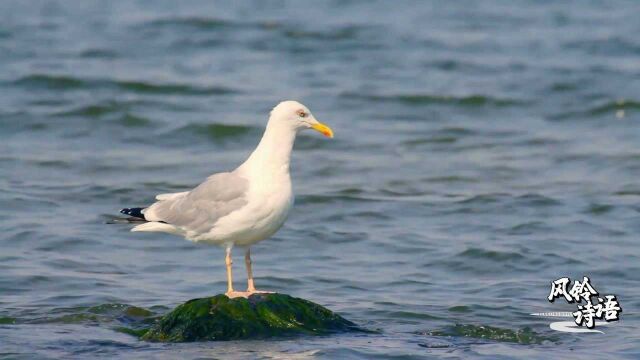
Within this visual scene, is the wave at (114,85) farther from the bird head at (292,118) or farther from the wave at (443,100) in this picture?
the bird head at (292,118)

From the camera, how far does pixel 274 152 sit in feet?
23.5

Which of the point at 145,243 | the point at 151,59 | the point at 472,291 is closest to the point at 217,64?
the point at 151,59

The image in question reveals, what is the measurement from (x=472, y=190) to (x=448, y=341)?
15.1 ft

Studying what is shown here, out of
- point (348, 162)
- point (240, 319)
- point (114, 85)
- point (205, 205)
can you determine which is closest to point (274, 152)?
point (205, 205)

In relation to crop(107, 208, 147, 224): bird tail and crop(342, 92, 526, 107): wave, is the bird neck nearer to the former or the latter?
crop(107, 208, 147, 224): bird tail

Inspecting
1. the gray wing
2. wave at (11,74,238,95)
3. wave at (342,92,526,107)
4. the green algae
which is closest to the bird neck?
the gray wing

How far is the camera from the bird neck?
712 centimetres

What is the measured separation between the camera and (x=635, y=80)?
54.9 feet

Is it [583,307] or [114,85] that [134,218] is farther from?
[114,85]

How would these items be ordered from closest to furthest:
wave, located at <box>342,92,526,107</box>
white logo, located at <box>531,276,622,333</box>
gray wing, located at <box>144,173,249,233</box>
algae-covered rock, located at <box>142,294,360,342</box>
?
gray wing, located at <box>144,173,249,233</box> < algae-covered rock, located at <box>142,294,360,342</box> < white logo, located at <box>531,276,622,333</box> < wave, located at <box>342,92,526,107</box>

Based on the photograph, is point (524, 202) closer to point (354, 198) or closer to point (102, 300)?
point (354, 198)

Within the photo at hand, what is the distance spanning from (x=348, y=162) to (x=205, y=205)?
6012 millimetres

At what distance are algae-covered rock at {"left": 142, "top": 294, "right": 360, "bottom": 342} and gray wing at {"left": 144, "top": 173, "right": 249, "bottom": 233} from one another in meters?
0.45

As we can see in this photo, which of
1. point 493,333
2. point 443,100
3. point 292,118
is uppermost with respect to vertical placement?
A: point 443,100
